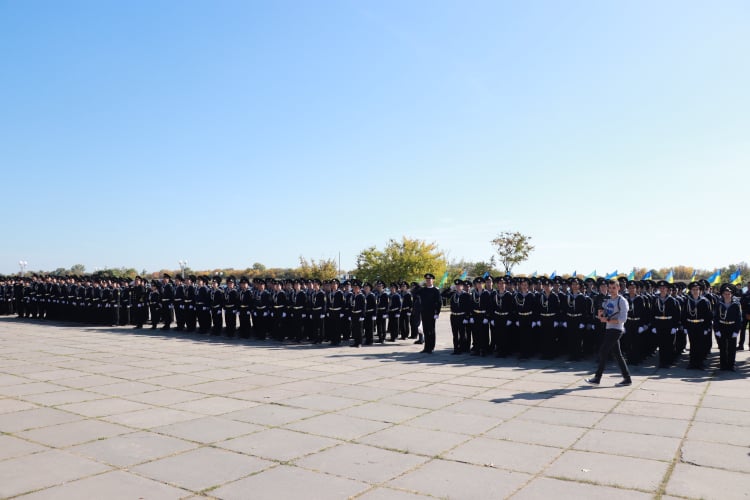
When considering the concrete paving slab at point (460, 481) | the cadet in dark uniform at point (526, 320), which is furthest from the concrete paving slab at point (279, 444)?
the cadet in dark uniform at point (526, 320)

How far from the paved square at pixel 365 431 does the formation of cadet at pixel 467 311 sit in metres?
1.09

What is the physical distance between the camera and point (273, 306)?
655 inches

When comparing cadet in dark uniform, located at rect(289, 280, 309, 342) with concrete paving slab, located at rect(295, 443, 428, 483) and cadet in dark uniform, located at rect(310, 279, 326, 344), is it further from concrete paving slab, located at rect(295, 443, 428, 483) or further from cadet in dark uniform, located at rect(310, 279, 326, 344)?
concrete paving slab, located at rect(295, 443, 428, 483)

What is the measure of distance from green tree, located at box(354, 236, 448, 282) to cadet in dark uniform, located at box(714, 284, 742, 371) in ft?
87.2

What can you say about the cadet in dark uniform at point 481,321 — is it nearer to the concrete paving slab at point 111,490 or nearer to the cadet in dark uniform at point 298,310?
the cadet in dark uniform at point 298,310

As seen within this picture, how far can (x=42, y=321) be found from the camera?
73.6ft

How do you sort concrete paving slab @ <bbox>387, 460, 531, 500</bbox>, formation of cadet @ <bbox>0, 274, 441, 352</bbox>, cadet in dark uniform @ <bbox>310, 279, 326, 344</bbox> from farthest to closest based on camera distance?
cadet in dark uniform @ <bbox>310, 279, 326, 344</bbox>, formation of cadet @ <bbox>0, 274, 441, 352</bbox>, concrete paving slab @ <bbox>387, 460, 531, 500</bbox>

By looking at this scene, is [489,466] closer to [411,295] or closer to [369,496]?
[369,496]

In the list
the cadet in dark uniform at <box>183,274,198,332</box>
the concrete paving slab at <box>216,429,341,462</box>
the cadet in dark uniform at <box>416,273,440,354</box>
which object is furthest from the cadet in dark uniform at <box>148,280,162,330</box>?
the concrete paving slab at <box>216,429,341,462</box>

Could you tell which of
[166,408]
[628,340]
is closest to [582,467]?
[166,408]

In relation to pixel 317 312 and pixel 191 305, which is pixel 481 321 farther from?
pixel 191 305

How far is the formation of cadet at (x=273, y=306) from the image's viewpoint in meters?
15.4

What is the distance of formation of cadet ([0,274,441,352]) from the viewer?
50.6 ft

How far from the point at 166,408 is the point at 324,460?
3.14 metres
